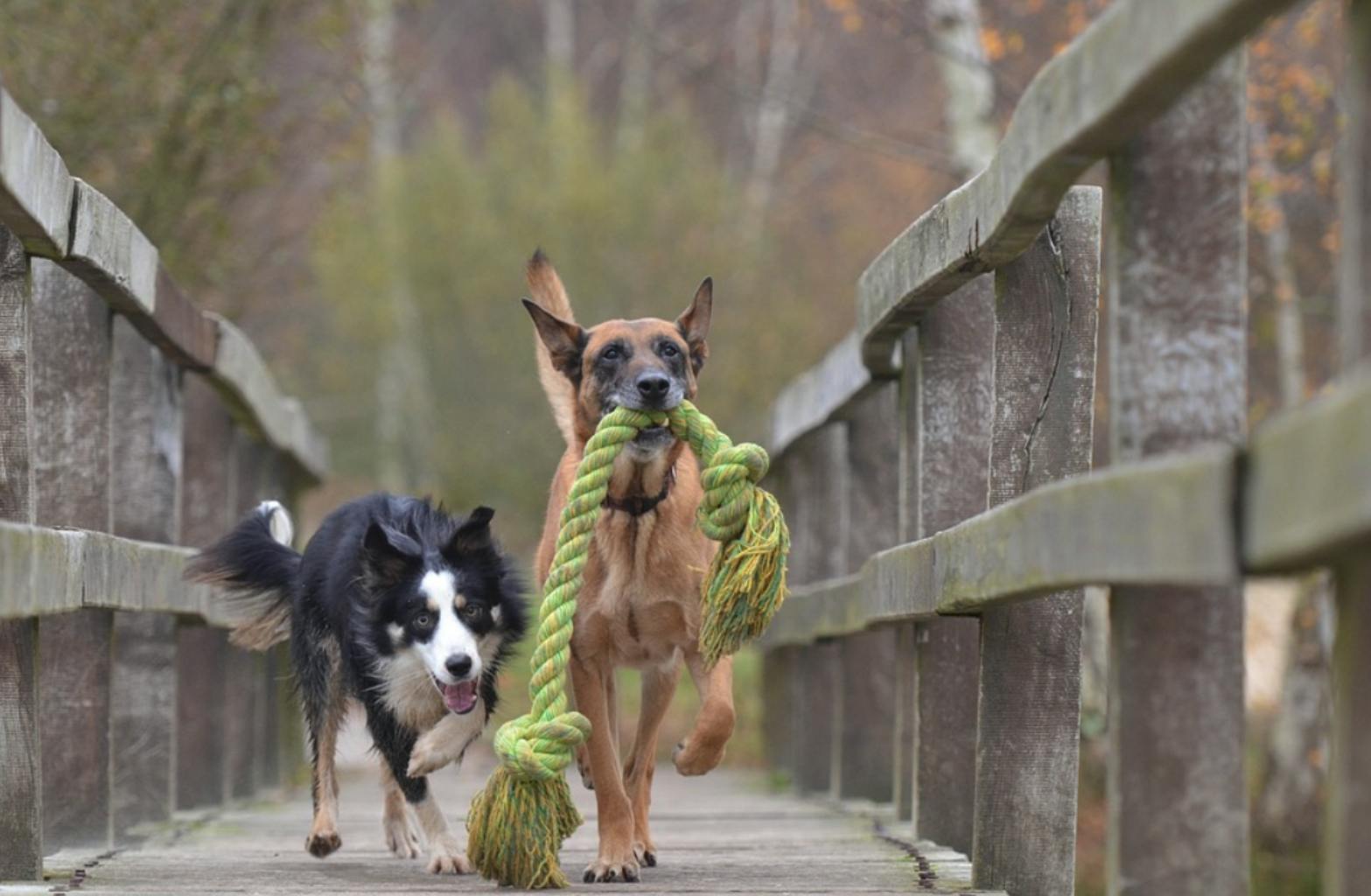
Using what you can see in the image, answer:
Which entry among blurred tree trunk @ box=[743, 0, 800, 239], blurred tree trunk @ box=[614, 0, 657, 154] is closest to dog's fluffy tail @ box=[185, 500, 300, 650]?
blurred tree trunk @ box=[743, 0, 800, 239]

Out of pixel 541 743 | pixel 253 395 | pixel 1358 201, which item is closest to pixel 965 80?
pixel 253 395

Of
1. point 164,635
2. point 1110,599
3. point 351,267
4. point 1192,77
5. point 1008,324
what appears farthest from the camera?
point 351,267

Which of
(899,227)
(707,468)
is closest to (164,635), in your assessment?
(707,468)

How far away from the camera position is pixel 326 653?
19.7 ft

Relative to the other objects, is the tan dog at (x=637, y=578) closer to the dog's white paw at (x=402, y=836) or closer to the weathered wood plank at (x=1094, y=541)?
the dog's white paw at (x=402, y=836)

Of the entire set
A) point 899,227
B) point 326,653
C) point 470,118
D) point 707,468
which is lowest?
point 326,653

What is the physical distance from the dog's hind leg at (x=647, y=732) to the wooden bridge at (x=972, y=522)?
0.73ft

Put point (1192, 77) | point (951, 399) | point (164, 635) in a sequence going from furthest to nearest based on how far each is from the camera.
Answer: point (164, 635) → point (951, 399) → point (1192, 77)

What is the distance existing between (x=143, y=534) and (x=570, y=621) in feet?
7.05

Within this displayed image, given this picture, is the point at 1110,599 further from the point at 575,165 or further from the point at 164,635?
the point at 575,165

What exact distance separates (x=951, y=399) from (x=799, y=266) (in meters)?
23.3

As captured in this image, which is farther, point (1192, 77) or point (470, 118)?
point (470, 118)

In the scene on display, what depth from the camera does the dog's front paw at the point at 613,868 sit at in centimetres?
494

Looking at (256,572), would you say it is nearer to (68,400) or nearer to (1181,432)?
(68,400)
